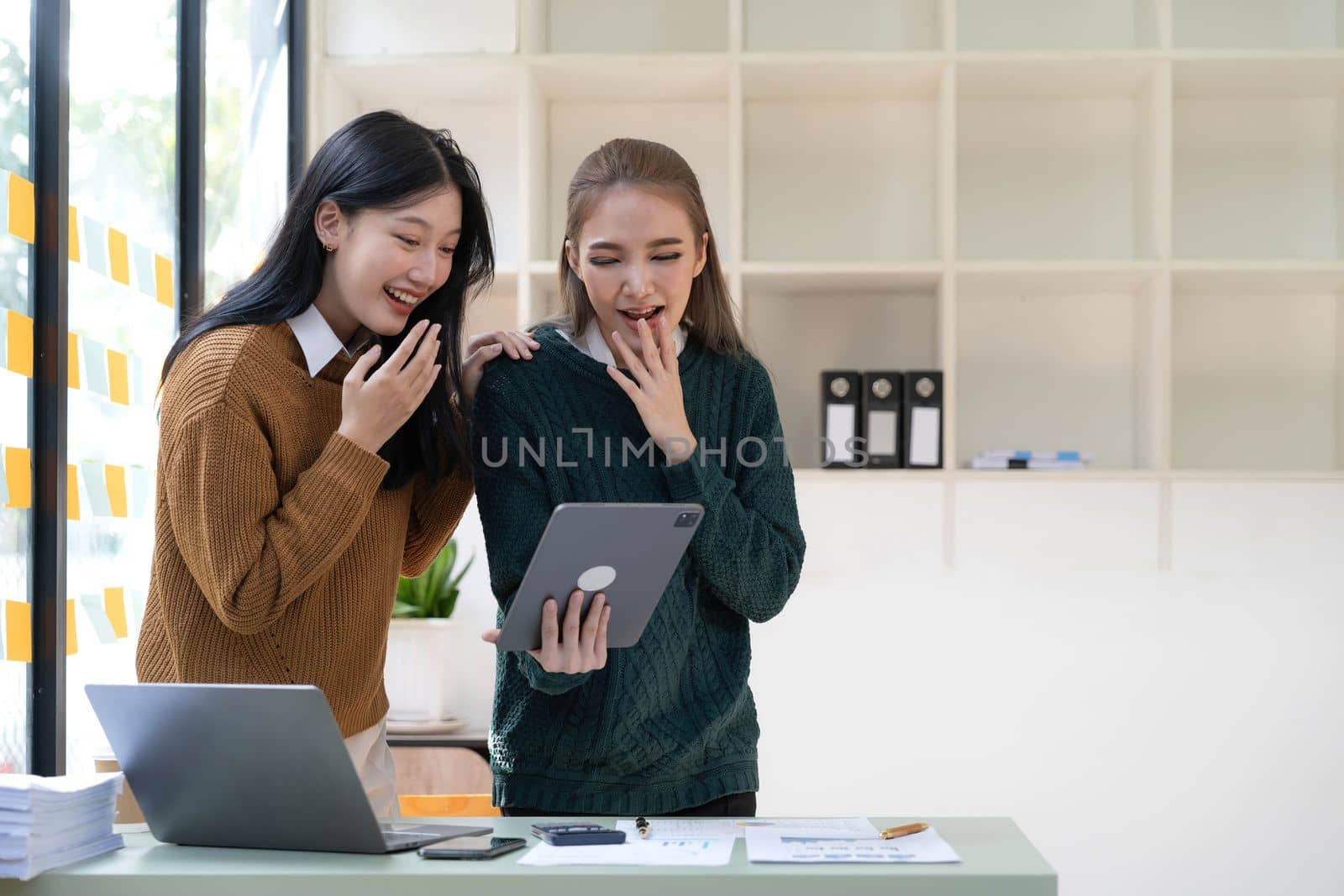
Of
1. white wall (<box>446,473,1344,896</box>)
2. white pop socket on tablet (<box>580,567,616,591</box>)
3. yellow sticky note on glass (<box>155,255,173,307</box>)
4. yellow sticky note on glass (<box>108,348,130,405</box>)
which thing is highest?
yellow sticky note on glass (<box>155,255,173,307</box>)

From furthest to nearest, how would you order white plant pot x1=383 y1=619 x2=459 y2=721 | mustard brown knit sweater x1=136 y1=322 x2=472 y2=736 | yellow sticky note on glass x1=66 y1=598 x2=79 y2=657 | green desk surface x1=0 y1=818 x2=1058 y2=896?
white plant pot x1=383 y1=619 x2=459 y2=721 < yellow sticky note on glass x1=66 y1=598 x2=79 y2=657 < mustard brown knit sweater x1=136 y1=322 x2=472 y2=736 < green desk surface x1=0 y1=818 x2=1058 y2=896

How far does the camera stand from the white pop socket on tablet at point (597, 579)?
139 cm

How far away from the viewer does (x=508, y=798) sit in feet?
5.36

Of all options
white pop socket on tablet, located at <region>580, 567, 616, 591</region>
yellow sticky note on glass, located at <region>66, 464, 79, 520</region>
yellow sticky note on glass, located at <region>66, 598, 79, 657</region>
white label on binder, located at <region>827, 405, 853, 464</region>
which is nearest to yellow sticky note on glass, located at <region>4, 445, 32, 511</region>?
yellow sticky note on glass, located at <region>66, 464, 79, 520</region>

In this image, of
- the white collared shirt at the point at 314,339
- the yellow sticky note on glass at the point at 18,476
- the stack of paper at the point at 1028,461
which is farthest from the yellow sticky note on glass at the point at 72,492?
the stack of paper at the point at 1028,461

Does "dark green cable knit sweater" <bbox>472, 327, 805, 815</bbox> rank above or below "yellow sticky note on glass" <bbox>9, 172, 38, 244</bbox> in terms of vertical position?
below

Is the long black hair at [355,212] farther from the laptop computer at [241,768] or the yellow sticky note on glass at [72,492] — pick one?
the yellow sticky note on glass at [72,492]

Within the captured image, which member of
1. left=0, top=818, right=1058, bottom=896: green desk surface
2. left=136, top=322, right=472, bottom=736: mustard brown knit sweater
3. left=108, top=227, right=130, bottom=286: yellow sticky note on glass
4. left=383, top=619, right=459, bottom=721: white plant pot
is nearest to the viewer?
left=0, top=818, right=1058, bottom=896: green desk surface

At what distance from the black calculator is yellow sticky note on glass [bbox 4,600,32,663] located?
3.74 feet

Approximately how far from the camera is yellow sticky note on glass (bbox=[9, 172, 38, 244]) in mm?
2064

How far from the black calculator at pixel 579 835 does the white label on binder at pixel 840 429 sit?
2052mm

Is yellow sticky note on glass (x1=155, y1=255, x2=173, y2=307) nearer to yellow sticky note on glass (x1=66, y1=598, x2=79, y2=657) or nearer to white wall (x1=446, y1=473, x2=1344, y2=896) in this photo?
yellow sticky note on glass (x1=66, y1=598, x2=79, y2=657)

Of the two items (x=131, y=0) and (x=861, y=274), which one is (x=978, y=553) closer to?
(x=861, y=274)

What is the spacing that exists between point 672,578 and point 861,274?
6.07 feet
